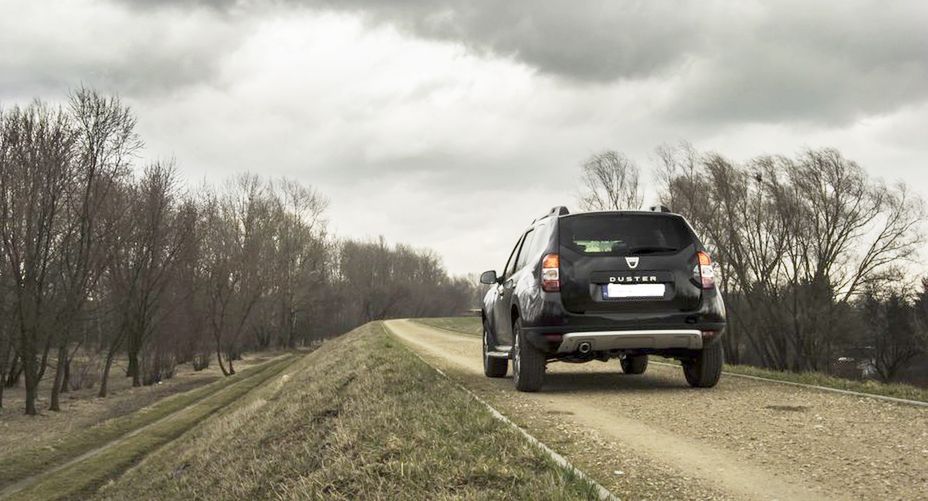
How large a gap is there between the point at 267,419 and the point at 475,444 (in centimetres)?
800

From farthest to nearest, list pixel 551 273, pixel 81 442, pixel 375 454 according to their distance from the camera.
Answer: pixel 81 442 → pixel 551 273 → pixel 375 454

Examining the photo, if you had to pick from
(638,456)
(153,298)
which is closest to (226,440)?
(638,456)

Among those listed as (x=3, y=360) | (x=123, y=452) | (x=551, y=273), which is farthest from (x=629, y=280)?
(x=3, y=360)

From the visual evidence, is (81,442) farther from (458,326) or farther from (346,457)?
(458,326)

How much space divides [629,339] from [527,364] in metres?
1.36

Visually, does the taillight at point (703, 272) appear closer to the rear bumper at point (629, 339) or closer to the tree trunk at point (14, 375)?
the rear bumper at point (629, 339)

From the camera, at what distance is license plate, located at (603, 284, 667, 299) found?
7.30m

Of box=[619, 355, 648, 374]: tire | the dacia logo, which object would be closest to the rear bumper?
the dacia logo

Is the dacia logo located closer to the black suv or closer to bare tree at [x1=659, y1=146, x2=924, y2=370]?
the black suv

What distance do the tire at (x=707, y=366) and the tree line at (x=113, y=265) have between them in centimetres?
2586

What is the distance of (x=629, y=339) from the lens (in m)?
7.20

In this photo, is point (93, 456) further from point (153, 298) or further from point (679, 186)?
point (679, 186)

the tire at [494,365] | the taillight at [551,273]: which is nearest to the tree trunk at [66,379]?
the tire at [494,365]

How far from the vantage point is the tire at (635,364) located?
10.6 m
